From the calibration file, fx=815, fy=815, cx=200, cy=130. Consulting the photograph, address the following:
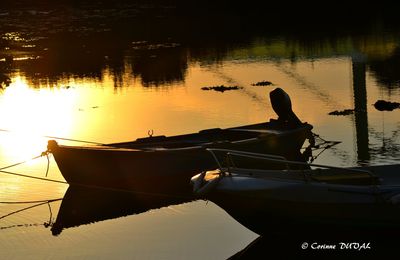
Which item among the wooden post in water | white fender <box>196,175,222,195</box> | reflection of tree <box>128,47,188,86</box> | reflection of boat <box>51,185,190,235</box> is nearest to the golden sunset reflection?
reflection of boat <box>51,185,190,235</box>

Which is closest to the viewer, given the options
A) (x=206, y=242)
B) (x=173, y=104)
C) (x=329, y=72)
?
(x=206, y=242)

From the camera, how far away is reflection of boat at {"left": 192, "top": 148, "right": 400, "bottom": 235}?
16750 millimetres

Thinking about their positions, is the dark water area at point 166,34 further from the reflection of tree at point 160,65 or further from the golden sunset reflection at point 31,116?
the golden sunset reflection at point 31,116

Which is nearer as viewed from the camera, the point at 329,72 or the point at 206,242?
the point at 206,242

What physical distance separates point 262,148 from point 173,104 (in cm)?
1526

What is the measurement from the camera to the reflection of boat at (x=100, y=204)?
71.8 ft

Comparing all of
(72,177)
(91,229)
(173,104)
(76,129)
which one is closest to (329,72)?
(173,104)

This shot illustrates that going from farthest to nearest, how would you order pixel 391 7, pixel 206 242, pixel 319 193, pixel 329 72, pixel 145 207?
pixel 391 7
pixel 329 72
pixel 145 207
pixel 206 242
pixel 319 193

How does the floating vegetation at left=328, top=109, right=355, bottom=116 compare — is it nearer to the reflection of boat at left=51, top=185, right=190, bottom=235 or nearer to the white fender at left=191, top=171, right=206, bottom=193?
the reflection of boat at left=51, top=185, right=190, bottom=235

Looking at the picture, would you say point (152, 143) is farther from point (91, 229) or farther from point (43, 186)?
point (91, 229)

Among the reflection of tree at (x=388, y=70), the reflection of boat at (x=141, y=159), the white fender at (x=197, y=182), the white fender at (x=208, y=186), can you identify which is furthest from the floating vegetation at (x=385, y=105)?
the white fender at (x=208, y=186)

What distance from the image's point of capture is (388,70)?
48.2 metres

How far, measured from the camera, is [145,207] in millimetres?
22531

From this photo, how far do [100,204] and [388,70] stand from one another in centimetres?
2900
